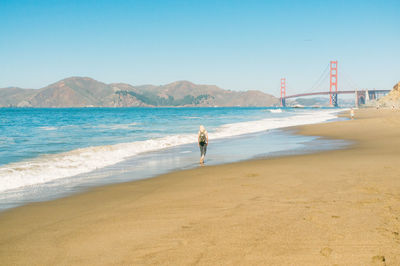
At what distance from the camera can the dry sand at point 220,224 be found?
11.2 feet

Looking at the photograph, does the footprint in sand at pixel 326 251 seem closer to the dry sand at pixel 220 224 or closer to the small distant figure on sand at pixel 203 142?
the dry sand at pixel 220 224

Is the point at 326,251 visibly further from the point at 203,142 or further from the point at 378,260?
the point at 203,142

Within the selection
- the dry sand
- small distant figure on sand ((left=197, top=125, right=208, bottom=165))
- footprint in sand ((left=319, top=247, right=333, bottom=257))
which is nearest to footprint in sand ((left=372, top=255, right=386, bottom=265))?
the dry sand

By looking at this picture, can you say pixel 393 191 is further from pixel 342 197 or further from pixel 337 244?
pixel 337 244

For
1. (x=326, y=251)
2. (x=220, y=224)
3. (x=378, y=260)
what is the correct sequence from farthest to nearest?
(x=220, y=224)
(x=326, y=251)
(x=378, y=260)

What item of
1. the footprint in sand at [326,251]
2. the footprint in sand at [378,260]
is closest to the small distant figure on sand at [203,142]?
the footprint in sand at [326,251]

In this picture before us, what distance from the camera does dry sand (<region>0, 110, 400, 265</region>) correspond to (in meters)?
3.41

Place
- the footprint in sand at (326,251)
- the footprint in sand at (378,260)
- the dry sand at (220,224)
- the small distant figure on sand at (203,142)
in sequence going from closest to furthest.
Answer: the footprint in sand at (378,260) → the footprint in sand at (326,251) → the dry sand at (220,224) → the small distant figure on sand at (203,142)

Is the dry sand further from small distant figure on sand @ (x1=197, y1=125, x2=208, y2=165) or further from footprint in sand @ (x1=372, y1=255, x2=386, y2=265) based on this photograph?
small distant figure on sand @ (x1=197, y1=125, x2=208, y2=165)

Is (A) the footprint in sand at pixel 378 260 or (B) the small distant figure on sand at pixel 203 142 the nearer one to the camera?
(A) the footprint in sand at pixel 378 260

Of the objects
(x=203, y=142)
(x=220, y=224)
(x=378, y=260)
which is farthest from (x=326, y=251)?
(x=203, y=142)

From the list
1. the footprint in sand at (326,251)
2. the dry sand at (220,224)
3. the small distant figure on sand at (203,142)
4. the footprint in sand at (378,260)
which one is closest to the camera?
the footprint in sand at (378,260)

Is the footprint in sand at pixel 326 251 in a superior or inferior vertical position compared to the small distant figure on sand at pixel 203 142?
inferior

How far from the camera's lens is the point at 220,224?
14.1ft
